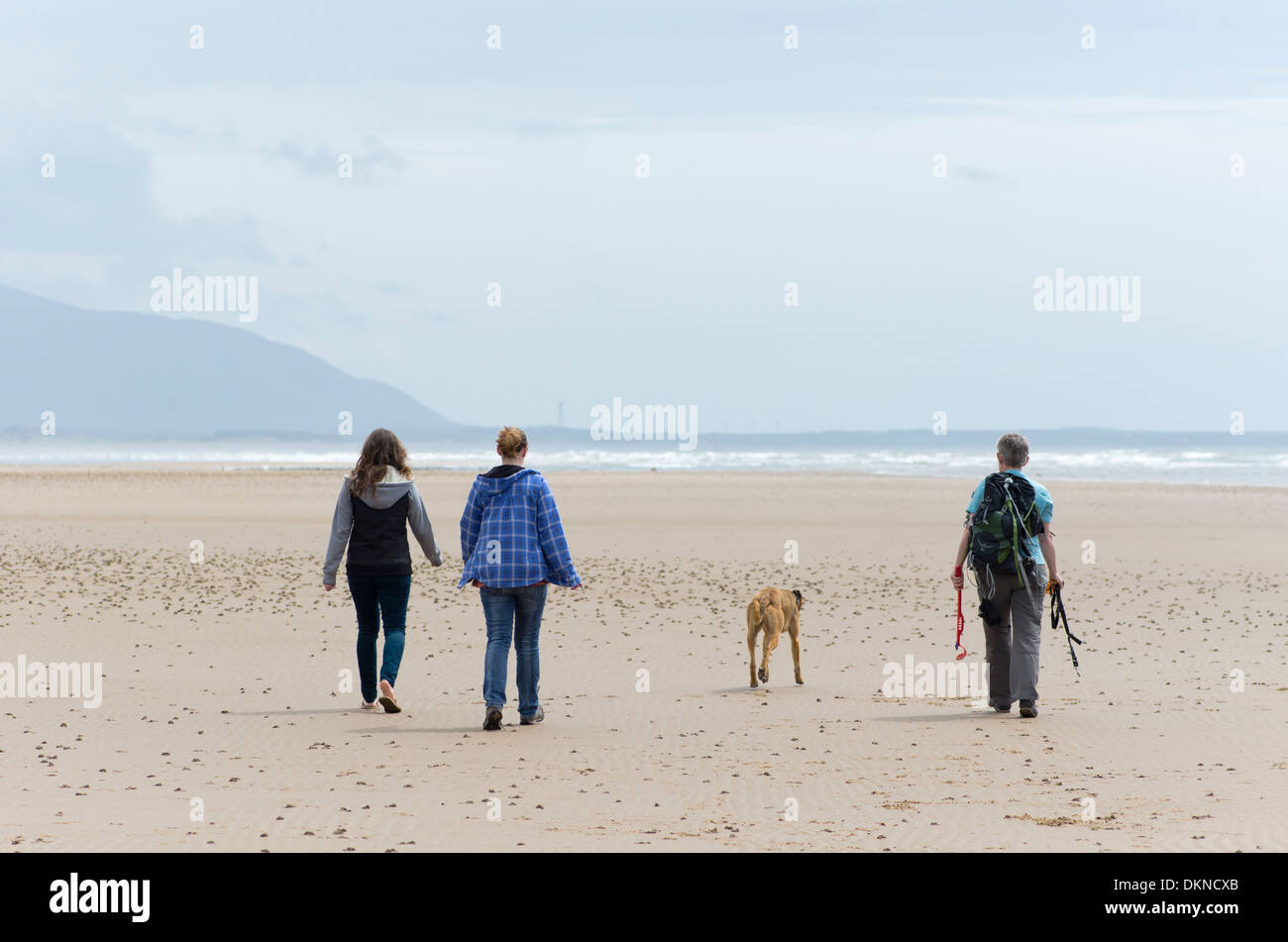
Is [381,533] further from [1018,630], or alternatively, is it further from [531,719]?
[1018,630]

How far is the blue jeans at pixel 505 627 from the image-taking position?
9.77 m

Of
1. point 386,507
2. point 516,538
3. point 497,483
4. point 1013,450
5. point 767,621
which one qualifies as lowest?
point 767,621

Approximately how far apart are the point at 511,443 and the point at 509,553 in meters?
0.79

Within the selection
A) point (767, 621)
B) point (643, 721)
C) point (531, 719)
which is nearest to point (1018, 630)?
point (767, 621)

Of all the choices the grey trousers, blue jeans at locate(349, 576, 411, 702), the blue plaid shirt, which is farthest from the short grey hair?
blue jeans at locate(349, 576, 411, 702)

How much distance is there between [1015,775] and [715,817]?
2.20 m

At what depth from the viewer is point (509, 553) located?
31.7 feet

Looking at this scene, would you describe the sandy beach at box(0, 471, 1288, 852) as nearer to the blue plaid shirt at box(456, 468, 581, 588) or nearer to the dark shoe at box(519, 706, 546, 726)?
the dark shoe at box(519, 706, 546, 726)

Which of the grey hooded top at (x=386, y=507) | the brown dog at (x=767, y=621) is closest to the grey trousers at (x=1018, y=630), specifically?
the brown dog at (x=767, y=621)

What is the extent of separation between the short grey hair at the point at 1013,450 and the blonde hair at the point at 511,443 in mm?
3579

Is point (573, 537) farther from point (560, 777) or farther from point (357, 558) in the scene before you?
point (560, 777)

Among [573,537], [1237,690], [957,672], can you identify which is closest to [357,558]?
[957,672]

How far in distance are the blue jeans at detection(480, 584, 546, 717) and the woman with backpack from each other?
2.52ft

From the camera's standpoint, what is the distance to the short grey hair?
10266mm
